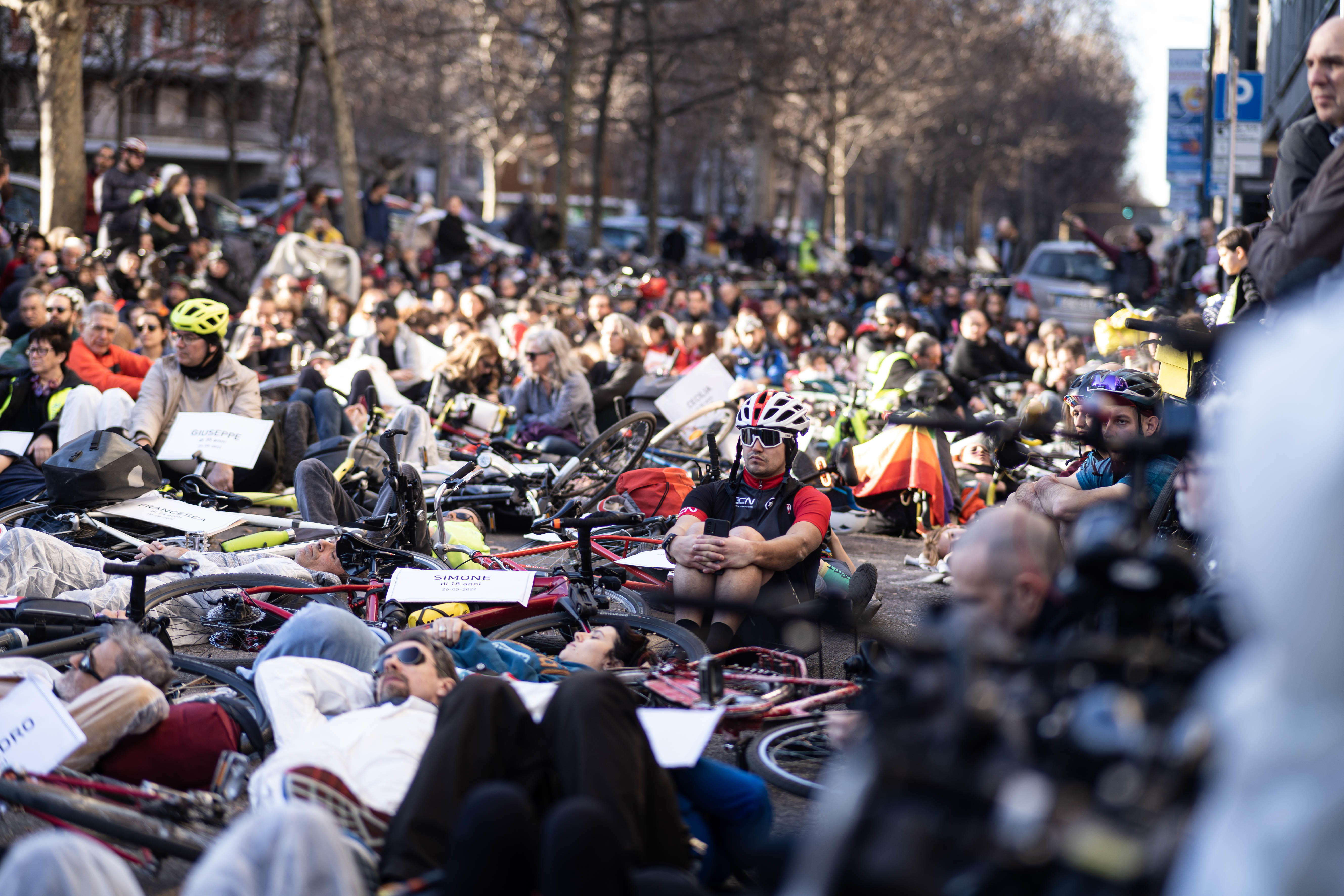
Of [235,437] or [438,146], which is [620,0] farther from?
[438,146]

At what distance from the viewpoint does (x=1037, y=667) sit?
2238mm

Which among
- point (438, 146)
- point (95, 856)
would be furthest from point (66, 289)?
point (438, 146)

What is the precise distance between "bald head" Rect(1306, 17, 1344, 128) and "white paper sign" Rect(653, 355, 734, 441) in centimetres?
594

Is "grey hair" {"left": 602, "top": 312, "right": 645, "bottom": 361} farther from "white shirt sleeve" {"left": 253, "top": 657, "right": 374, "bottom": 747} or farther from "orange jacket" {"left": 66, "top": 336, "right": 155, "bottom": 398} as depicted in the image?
"white shirt sleeve" {"left": 253, "top": 657, "right": 374, "bottom": 747}

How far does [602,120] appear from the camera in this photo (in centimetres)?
2859

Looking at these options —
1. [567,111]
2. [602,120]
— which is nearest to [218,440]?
[567,111]

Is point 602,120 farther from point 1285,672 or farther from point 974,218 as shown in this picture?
point 974,218

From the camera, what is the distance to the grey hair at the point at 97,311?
435 inches

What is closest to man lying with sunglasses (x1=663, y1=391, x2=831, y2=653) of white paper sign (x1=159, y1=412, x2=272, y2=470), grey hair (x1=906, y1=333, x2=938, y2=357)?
white paper sign (x1=159, y1=412, x2=272, y2=470)

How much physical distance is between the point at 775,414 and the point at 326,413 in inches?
204

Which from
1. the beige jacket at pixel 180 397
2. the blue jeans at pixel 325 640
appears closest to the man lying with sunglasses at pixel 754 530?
the blue jeans at pixel 325 640

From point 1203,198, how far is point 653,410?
2412cm

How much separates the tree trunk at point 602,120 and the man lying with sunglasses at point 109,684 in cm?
2294

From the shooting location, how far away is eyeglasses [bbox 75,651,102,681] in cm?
469
